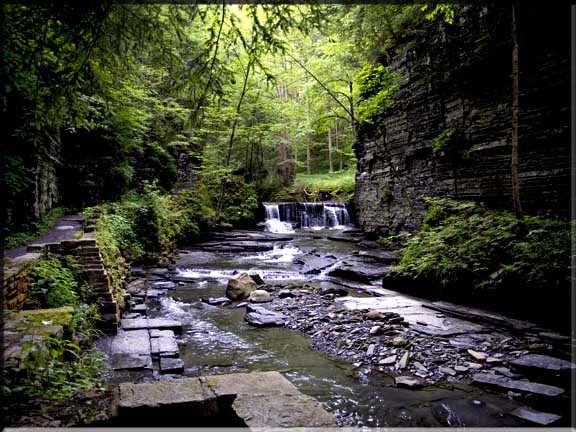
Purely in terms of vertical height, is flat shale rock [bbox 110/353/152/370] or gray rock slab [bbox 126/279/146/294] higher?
gray rock slab [bbox 126/279/146/294]

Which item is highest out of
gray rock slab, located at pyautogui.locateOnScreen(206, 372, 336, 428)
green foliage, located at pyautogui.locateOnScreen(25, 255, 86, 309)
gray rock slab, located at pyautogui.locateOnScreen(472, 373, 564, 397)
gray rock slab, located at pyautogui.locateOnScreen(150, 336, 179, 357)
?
green foliage, located at pyautogui.locateOnScreen(25, 255, 86, 309)

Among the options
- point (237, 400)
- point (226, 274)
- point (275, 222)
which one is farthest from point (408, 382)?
point (275, 222)

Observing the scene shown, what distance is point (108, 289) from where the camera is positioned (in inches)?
235

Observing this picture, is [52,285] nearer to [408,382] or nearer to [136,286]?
[136,286]

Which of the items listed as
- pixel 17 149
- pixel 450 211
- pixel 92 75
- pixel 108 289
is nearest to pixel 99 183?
pixel 17 149

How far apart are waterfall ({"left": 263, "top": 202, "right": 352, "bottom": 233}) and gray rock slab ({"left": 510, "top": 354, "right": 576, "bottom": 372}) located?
51.5 feet

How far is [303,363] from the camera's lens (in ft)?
16.4

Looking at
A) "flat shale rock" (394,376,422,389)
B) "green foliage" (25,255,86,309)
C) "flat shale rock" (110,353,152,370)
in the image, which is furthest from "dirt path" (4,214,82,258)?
"flat shale rock" (394,376,422,389)

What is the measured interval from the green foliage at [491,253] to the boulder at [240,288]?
11.9 ft

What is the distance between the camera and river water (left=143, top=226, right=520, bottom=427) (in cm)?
360

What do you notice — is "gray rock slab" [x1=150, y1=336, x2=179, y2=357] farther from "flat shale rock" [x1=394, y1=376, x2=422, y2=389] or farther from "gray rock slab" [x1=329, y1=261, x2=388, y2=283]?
"gray rock slab" [x1=329, y1=261, x2=388, y2=283]

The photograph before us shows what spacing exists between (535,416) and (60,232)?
10112 mm

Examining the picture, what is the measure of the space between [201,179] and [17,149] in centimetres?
1142

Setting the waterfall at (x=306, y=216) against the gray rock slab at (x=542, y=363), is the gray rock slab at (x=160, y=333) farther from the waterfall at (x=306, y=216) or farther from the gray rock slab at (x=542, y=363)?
the waterfall at (x=306, y=216)
